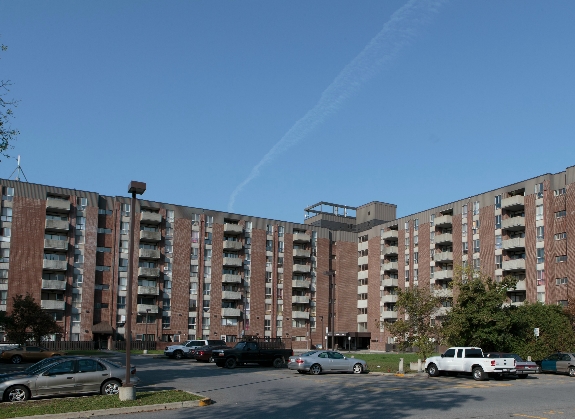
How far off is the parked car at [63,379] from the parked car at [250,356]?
16.6m

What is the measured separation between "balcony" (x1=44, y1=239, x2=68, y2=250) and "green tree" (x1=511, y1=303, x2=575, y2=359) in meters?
56.7

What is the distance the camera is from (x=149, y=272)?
86312 millimetres

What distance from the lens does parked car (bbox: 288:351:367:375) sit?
3559 centimetres

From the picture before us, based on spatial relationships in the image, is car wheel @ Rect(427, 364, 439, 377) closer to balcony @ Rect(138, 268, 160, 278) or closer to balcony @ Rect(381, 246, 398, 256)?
balcony @ Rect(138, 268, 160, 278)

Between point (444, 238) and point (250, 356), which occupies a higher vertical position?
point (444, 238)

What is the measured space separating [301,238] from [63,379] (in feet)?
259

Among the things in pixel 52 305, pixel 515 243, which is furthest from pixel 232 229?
pixel 515 243

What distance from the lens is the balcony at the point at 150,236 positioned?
87000mm

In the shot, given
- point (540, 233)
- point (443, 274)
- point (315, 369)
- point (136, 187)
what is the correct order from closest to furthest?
point (136, 187), point (315, 369), point (540, 233), point (443, 274)

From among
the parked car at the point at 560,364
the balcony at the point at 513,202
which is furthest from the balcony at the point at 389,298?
the parked car at the point at 560,364

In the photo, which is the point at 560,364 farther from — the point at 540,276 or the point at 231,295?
the point at 231,295

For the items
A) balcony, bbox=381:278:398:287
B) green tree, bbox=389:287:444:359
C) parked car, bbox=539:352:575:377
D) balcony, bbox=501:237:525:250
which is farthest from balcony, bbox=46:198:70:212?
parked car, bbox=539:352:575:377

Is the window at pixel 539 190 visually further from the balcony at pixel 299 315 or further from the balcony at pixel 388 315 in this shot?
the balcony at pixel 299 315

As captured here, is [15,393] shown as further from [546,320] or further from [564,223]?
[564,223]
